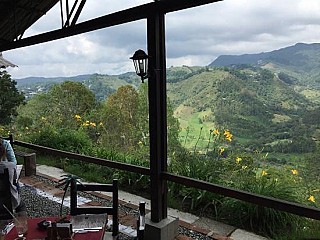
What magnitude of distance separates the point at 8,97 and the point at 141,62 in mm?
5146

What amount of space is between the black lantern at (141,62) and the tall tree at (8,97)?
5078mm

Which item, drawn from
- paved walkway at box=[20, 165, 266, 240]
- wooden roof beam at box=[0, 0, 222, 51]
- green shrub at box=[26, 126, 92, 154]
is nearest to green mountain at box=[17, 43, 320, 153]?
wooden roof beam at box=[0, 0, 222, 51]

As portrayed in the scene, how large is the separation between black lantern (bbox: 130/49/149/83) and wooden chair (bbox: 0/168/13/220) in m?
1.53

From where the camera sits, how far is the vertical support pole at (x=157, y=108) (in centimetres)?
301

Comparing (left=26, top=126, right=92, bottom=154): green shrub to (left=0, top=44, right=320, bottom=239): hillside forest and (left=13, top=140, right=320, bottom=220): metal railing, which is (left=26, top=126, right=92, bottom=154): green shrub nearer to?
(left=0, top=44, right=320, bottom=239): hillside forest

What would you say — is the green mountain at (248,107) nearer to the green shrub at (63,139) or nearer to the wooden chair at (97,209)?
the wooden chair at (97,209)

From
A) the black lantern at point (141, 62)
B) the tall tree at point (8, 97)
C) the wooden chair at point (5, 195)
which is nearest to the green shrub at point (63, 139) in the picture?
the tall tree at point (8, 97)

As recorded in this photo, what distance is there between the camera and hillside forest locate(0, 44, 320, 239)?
126 inches

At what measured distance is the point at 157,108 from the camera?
307 centimetres

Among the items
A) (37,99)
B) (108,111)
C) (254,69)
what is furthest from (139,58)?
(37,99)

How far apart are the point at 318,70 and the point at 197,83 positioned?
1.65 meters

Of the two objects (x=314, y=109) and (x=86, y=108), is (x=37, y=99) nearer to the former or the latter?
(x=86, y=108)

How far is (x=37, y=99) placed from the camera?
7.72m

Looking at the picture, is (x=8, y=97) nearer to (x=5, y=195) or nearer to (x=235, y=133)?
(x=5, y=195)
